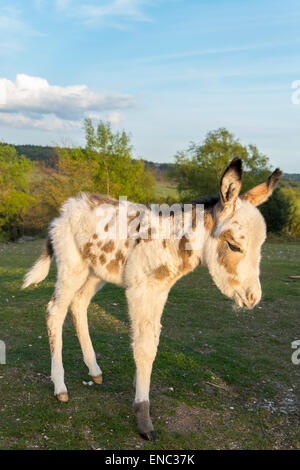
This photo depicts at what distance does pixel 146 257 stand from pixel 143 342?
106 cm

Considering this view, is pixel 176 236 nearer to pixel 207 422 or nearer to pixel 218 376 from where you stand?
pixel 207 422

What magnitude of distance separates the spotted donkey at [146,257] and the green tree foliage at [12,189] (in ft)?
163

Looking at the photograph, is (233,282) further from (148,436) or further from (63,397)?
(63,397)

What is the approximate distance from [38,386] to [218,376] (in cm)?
302

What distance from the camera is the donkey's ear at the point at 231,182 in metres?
4.14

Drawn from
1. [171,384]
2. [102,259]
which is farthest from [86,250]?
[171,384]

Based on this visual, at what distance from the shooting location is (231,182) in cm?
427

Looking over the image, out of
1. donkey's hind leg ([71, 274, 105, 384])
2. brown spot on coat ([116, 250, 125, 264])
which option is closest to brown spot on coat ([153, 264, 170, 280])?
brown spot on coat ([116, 250, 125, 264])

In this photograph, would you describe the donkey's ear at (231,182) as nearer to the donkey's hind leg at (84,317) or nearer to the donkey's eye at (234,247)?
the donkey's eye at (234,247)

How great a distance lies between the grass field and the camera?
15.6 ft

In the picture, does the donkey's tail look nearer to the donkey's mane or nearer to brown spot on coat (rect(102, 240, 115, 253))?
brown spot on coat (rect(102, 240, 115, 253))

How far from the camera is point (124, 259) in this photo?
203 inches

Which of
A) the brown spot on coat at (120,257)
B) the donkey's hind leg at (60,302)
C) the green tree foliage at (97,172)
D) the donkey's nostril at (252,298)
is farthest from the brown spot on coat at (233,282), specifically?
the green tree foliage at (97,172)

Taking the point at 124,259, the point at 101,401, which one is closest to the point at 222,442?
the point at 101,401
